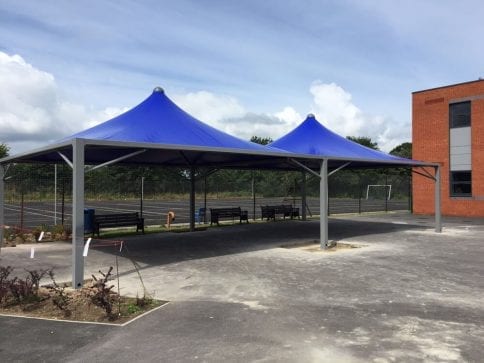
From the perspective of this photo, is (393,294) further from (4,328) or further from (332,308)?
(4,328)

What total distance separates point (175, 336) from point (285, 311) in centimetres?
183

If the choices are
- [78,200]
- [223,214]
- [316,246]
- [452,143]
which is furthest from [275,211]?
[78,200]

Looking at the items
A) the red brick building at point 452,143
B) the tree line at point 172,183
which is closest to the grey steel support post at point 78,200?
the red brick building at point 452,143

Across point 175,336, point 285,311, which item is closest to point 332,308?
point 285,311

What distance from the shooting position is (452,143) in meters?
26.8

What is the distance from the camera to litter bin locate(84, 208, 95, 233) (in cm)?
1671

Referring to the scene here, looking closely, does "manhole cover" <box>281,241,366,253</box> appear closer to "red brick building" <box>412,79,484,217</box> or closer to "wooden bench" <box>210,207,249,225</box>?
"wooden bench" <box>210,207,249,225</box>

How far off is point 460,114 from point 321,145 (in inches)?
528

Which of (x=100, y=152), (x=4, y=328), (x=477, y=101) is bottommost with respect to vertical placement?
(x=4, y=328)

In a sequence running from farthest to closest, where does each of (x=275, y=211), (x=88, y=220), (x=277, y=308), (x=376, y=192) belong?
1. (x=376, y=192)
2. (x=275, y=211)
3. (x=88, y=220)
4. (x=277, y=308)

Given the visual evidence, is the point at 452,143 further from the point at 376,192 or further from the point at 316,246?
the point at 376,192

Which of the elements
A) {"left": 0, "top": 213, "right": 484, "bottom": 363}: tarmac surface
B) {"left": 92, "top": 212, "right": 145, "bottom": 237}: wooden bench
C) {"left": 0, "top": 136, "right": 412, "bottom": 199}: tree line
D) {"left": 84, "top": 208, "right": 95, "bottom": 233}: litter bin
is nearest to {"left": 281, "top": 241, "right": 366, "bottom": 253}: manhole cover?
{"left": 0, "top": 213, "right": 484, "bottom": 363}: tarmac surface

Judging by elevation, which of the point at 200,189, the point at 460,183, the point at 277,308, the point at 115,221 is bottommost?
the point at 277,308

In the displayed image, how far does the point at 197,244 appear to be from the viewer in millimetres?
14508
